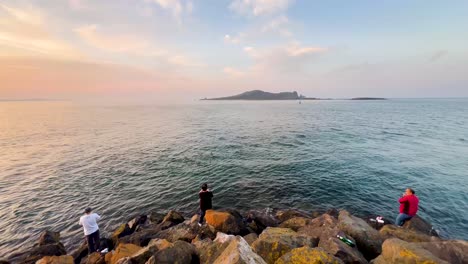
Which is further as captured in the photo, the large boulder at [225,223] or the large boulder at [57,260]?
the large boulder at [225,223]

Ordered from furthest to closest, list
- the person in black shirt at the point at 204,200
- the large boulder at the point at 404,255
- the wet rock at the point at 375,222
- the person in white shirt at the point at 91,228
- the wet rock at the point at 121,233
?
the wet rock at the point at 375,222 → the person in black shirt at the point at 204,200 → the wet rock at the point at 121,233 → the person in white shirt at the point at 91,228 → the large boulder at the point at 404,255

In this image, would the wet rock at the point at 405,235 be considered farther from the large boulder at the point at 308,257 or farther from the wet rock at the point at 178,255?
the wet rock at the point at 178,255

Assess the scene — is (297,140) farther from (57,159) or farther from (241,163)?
(57,159)

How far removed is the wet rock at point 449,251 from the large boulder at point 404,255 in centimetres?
100

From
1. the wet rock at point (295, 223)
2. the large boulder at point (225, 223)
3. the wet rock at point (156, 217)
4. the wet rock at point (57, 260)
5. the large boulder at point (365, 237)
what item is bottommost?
the wet rock at point (156, 217)

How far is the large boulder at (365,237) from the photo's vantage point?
30.5 feet

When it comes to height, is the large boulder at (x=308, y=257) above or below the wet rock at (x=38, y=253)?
above

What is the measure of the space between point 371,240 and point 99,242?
1388cm

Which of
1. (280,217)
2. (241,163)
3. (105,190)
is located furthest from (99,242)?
(241,163)

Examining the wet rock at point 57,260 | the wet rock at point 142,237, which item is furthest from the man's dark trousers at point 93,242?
the wet rock at point 57,260

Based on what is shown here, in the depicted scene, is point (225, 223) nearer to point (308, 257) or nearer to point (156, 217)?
point (156, 217)

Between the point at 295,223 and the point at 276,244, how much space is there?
568cm

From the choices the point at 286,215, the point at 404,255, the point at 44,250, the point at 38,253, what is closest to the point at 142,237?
the point at 44,250

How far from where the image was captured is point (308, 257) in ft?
22.1
